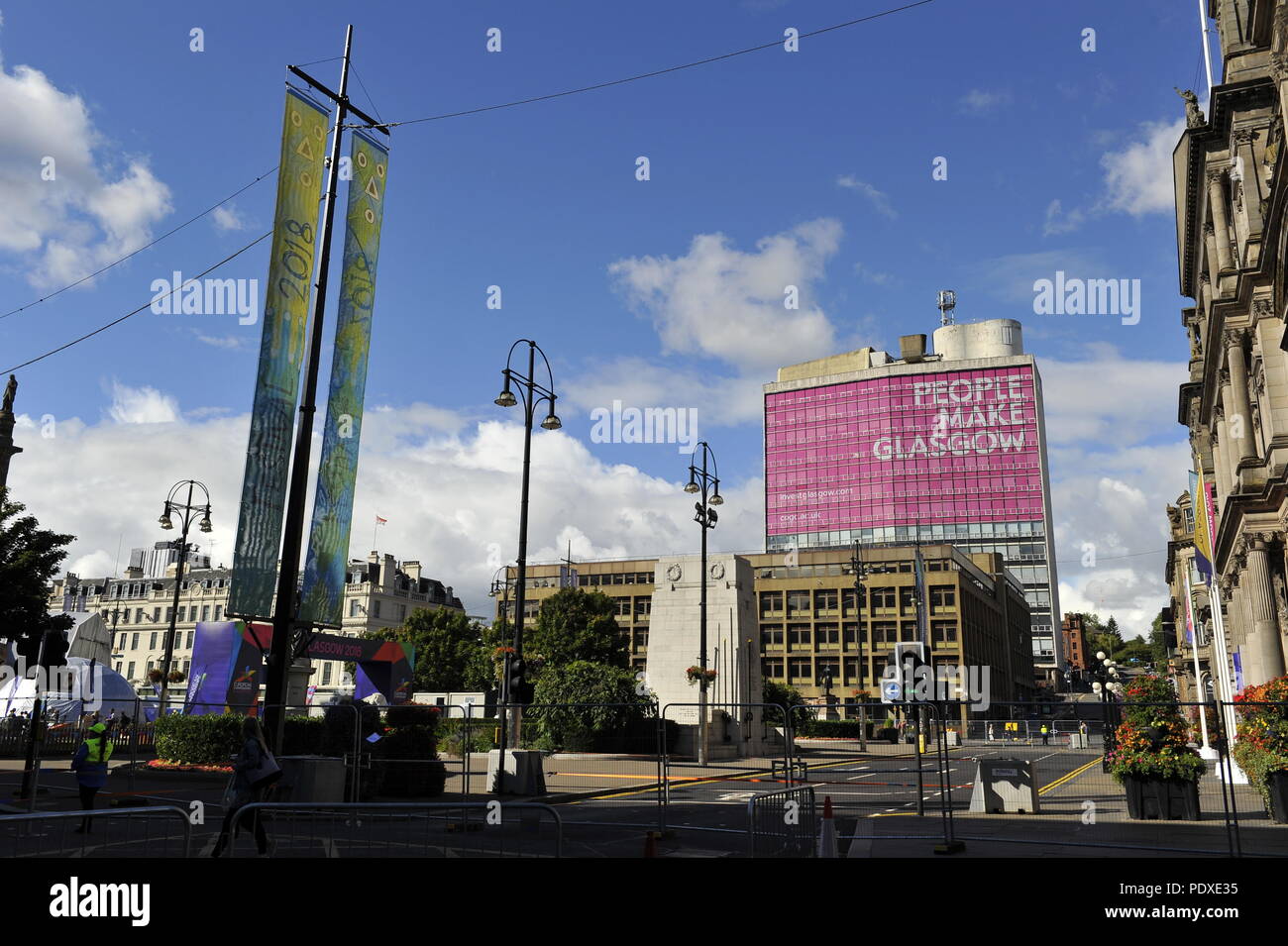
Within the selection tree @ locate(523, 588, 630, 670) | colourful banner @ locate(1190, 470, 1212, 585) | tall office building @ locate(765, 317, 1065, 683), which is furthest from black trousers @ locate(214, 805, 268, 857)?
tall office building @ locate(765, 317, 1065, 683)

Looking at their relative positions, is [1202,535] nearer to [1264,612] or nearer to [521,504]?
[1264,612]

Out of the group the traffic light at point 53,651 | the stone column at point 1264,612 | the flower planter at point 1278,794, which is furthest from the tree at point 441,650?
the flower planter at point 1278,794

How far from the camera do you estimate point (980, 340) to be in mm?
161125

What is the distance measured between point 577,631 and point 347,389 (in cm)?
6778

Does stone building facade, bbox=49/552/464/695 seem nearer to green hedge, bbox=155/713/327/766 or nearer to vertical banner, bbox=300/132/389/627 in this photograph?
green hedge, bbox=155/713/327/766

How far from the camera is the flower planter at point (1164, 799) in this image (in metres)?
15.7

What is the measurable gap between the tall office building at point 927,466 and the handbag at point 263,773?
141 meters

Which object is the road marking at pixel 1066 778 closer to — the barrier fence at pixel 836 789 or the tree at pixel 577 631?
the barrier fence at pixel 836 789

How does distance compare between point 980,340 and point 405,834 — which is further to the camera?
point 980,340

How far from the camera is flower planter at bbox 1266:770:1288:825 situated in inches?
564

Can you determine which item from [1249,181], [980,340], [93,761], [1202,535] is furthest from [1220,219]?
[980,340]

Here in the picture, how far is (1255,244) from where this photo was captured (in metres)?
32.6

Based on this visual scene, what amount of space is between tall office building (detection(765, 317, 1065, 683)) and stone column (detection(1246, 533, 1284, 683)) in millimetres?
113574
